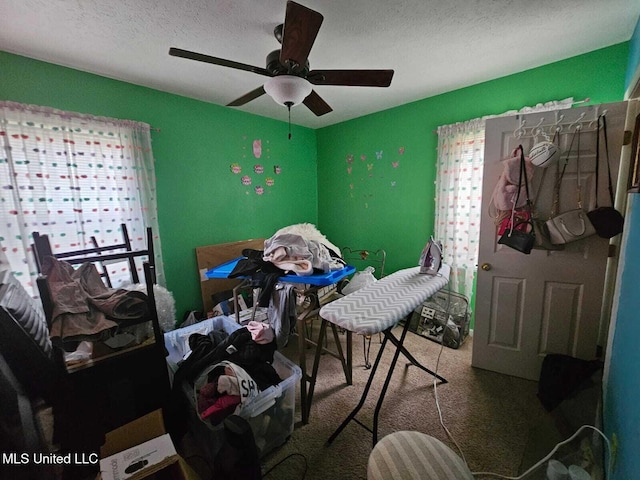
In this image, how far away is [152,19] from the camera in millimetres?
1444

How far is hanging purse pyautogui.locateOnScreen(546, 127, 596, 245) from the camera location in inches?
62.8

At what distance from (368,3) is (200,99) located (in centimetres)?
195

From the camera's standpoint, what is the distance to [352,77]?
1486 mm

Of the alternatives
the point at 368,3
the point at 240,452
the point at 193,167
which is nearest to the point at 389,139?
the point at 368,3

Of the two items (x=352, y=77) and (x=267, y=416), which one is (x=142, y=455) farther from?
(x=352, y=77)

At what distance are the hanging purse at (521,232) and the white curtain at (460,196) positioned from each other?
65cm

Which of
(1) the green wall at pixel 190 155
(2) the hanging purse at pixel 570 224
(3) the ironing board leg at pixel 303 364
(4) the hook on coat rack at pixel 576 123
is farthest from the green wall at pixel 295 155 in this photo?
(3) the ironing board leg at pixel 303 364

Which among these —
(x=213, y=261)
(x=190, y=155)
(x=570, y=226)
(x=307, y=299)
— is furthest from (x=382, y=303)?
(x=190, y=155)

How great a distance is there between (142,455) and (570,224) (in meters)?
2.61

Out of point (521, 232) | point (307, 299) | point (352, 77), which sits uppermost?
point (352, 77)

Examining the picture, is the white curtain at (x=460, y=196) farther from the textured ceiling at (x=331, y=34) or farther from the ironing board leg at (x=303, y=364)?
the ironing board leg at (x=303, y=364)

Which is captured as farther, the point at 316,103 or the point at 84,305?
the point at 316,103

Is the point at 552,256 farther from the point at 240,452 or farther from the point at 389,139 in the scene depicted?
the point at 240,452

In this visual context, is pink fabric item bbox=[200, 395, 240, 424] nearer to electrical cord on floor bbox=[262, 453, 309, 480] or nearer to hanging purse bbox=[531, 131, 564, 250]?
electrical cord on floor bbox=[262, 453, 309, 480]
